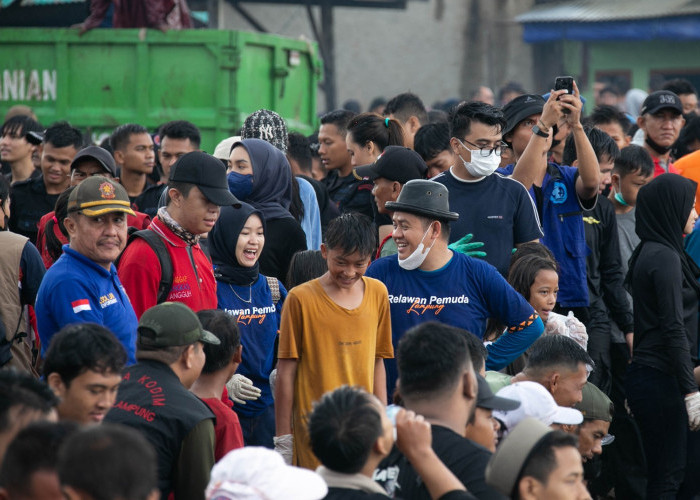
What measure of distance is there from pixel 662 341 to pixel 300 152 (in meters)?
3.34

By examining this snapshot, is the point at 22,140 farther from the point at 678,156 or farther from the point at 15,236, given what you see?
the point at 678,156

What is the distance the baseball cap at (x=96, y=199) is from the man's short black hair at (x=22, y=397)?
147cm

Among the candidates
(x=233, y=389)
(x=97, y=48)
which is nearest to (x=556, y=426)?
(x=233, y=389)

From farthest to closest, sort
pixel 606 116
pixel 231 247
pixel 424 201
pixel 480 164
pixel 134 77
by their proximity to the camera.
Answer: pixel 134 77 < pixel 606 116 < pixel 480 164 < pixel 231 247 < pixel 424 201

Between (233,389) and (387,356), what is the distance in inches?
31.6

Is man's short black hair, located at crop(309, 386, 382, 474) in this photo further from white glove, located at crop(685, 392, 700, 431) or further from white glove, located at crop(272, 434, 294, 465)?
white glove, located at crop(685, 392, 700, 431)

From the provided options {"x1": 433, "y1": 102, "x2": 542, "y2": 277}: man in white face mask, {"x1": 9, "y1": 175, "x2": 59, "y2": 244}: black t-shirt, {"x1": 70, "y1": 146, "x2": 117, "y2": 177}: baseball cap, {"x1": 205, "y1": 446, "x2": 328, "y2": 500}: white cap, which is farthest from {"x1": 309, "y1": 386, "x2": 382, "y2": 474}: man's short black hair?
{"x1": 9, "y1": 175, "x2": 59, "y2": 244}: black t-shirt

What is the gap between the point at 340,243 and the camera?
4.79 metres

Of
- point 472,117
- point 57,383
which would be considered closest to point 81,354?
point 57,383

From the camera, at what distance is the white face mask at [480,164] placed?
19.4ft

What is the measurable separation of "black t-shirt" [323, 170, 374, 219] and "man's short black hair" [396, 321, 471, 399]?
340 centimetres

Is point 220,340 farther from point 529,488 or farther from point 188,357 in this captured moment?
point 529,488

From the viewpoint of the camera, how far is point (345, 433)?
3139 mm

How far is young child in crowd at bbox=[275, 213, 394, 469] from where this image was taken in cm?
480
